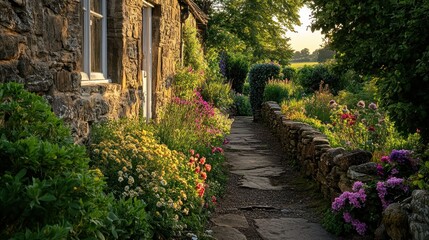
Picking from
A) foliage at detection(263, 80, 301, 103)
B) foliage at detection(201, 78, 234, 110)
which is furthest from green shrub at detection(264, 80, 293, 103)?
foliage at detection(201, 78, 234, 110)

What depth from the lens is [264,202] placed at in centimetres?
694

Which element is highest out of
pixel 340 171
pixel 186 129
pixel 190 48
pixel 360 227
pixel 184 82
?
pixel 190 48

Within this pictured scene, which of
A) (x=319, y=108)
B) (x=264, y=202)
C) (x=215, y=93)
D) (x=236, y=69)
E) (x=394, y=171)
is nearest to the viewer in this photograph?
(x=394, y=171)

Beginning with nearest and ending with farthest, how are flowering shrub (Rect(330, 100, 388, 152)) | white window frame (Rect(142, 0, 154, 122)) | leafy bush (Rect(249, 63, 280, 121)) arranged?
flowering shrub (Rect(330, 100, 388, 152)) < white window frame (Rect(142, 0, 154, 122)) < leafy bush (Rect(249, 63, 280, 121))

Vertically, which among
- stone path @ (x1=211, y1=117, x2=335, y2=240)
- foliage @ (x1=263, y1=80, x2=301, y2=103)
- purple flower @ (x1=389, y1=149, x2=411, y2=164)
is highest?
foliage @ (x1=263, y1=80, x2=301, y2=103)

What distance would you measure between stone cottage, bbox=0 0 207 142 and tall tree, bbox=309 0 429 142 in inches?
103

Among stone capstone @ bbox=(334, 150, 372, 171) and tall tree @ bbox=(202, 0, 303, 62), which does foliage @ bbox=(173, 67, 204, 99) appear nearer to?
stone capstone @ bbox=(334, 150, 372, 171)

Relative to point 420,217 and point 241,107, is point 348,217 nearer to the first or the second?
point 420,217

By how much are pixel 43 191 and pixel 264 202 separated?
515cm

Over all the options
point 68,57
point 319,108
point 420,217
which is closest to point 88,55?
point 68,57

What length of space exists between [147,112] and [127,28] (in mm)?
2365

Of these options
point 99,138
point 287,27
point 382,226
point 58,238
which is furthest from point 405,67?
point 287,27

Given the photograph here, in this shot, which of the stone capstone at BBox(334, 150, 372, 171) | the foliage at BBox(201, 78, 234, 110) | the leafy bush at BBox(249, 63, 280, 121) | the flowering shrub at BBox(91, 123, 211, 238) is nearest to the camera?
the flowering shrub at BBox(91, 123, 211, 238)

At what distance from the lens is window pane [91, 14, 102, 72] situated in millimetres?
6043
